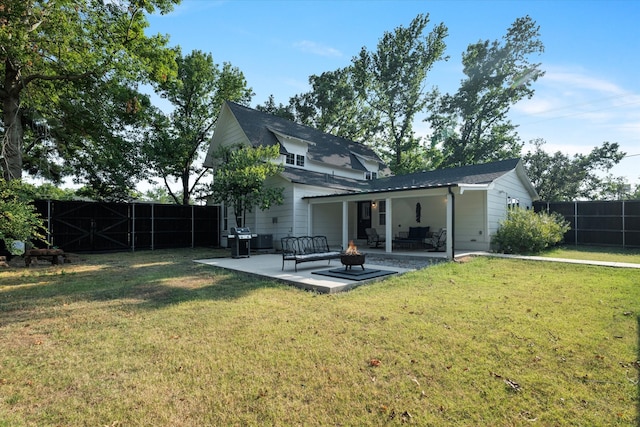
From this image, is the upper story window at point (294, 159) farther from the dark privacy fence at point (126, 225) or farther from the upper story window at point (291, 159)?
the dark privacy fence at point (126, 225)

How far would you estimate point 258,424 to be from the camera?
233 centimetres

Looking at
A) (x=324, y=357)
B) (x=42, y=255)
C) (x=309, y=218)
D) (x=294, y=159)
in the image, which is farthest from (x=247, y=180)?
(x=324, y=357)

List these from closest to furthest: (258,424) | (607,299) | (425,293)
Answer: (258,424), (607,299), (425,293)

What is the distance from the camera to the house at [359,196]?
12.7m

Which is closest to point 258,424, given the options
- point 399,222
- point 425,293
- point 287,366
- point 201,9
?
point 287,366

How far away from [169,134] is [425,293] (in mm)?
21567

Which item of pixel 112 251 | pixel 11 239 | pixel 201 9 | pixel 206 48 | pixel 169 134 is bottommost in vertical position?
pixel 112 251

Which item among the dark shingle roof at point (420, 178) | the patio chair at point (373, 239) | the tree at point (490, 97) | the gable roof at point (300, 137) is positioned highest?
the tree at point (490, 97)

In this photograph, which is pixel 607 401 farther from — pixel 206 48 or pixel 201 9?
pixel 206 48

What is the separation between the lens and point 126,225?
1559 cm

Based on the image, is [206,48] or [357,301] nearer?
[357,301]

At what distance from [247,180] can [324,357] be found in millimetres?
10198

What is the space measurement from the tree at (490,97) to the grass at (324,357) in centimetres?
2203

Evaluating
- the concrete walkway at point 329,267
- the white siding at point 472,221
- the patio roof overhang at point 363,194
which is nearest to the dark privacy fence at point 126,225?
the concrete walkway at point 329,267
